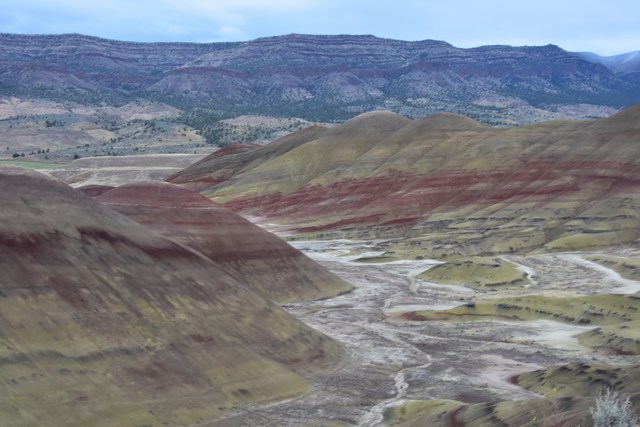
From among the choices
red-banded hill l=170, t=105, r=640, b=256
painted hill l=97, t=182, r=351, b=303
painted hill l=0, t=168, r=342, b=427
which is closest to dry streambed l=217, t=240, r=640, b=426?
painted hill l=0, t=168, r=342, b=427

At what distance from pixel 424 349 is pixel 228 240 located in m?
24.0

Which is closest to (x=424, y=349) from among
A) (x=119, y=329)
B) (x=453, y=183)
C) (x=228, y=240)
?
(x=119, y=329)

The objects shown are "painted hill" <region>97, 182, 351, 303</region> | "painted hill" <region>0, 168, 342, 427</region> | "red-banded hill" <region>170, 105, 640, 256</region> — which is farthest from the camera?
"red-banded hill" <region>170, 105, 640, 256</region>

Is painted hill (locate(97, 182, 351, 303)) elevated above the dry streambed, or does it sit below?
above

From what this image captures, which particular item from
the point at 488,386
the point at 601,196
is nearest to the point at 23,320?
the point at 488,386

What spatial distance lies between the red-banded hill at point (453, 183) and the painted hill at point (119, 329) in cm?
6513

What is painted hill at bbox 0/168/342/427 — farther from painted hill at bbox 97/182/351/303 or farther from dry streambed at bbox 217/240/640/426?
painted hill at bbox 97/182/351/303

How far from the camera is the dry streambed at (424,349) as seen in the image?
36625mm

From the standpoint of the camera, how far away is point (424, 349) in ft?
168

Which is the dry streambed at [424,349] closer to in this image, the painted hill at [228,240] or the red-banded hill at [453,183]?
the painted hill at [228,240]

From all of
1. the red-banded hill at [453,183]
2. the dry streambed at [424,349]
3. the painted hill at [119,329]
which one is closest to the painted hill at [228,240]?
the dry streambed at [424,349]

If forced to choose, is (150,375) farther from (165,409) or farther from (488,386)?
(488,386)

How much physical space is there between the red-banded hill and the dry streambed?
25.3 m

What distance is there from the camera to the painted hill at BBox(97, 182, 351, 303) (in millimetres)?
66875
